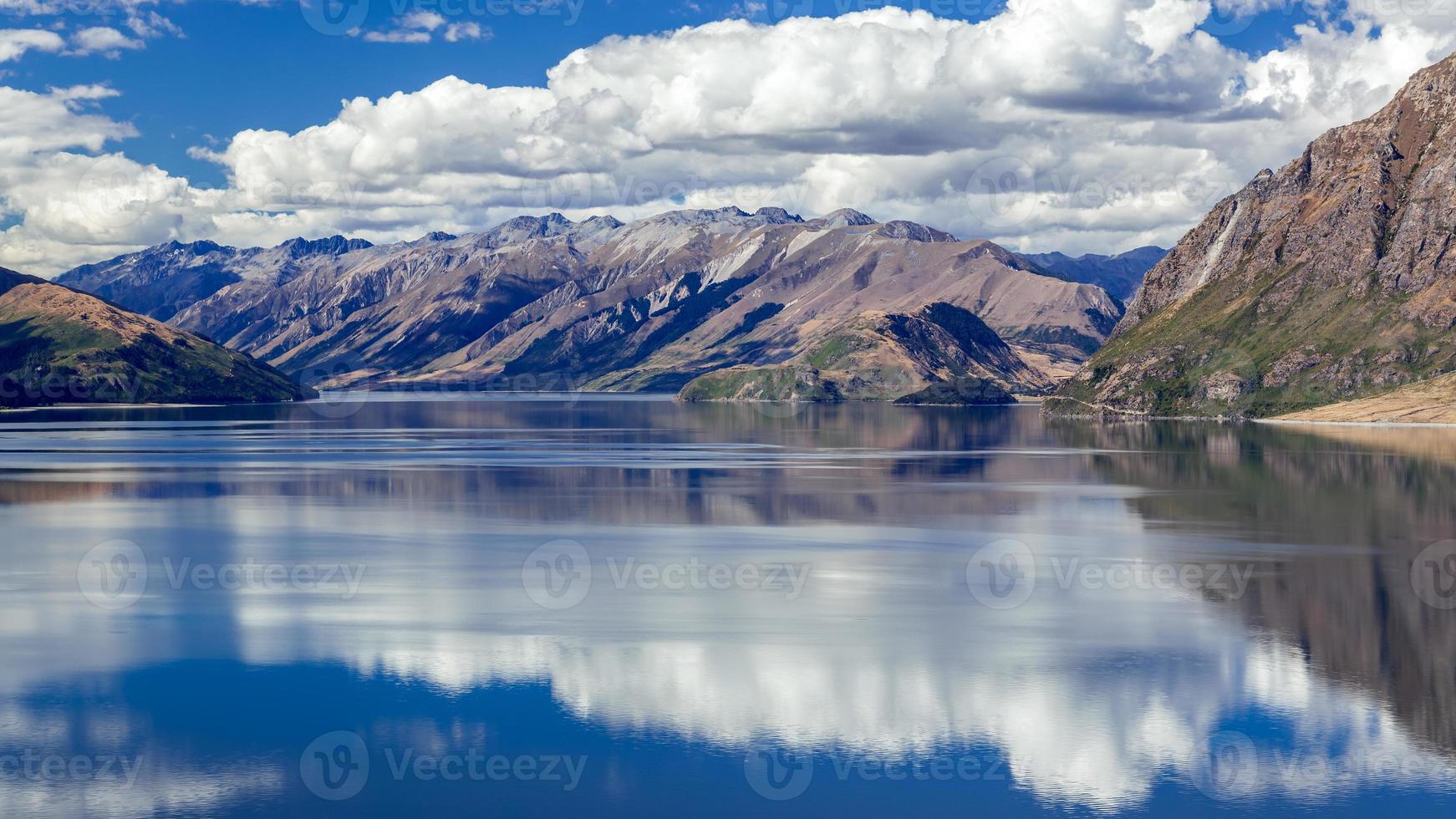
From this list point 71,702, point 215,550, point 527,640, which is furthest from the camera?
point 215,550

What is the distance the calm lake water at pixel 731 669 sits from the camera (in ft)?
185

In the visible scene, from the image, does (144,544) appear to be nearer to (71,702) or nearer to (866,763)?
(71,702)

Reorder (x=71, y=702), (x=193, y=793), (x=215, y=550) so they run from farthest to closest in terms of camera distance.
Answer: (x=215, y=550) < (x=71, y=702) < (x=193, y=793)

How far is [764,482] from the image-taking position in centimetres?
19212

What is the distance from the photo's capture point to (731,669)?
244ft

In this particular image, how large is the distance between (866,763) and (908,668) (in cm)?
1624

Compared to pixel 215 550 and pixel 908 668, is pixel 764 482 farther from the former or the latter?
pixel 908 668

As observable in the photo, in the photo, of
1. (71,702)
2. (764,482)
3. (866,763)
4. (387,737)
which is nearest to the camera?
(866,763)

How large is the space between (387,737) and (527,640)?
2002cm

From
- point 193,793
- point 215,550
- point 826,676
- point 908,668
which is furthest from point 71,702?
point 215,550

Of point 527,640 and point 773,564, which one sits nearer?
point 527,640

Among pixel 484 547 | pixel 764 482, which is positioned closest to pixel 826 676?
pixel 484 547

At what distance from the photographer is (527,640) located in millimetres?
82688

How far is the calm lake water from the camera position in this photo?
56.4m
